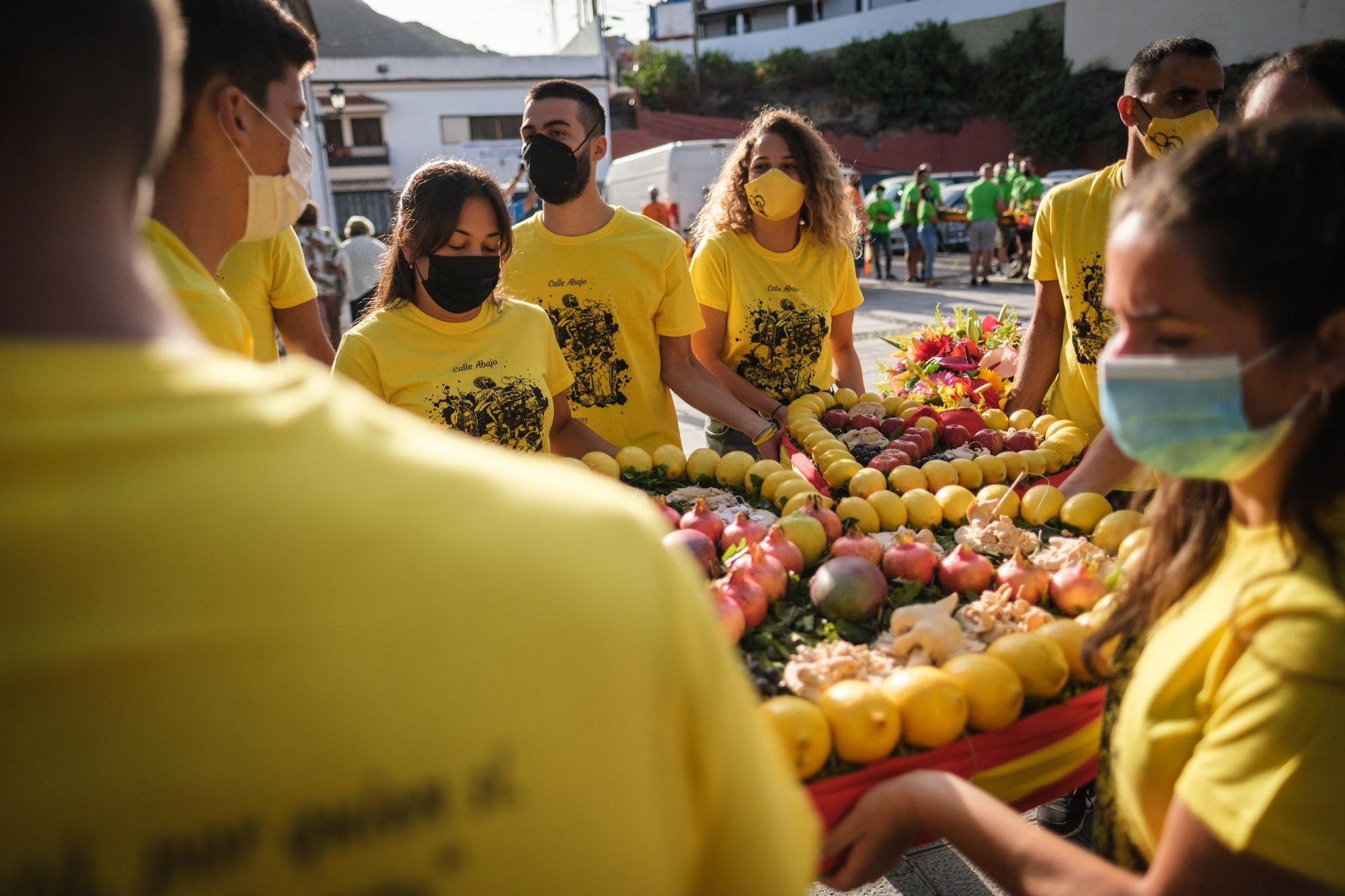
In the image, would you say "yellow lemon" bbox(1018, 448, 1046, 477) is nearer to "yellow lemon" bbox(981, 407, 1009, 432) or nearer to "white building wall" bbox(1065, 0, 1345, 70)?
"yellow lemon" bbox(981, 407, 1009, 432)

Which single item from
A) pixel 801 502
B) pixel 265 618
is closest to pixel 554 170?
pixel 801 502

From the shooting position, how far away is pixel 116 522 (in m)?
0.60

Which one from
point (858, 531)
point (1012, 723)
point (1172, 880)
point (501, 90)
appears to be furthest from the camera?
point (501, 90)

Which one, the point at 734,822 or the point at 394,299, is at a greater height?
the point at 394,299

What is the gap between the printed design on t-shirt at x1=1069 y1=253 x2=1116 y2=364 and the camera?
3.31 meters

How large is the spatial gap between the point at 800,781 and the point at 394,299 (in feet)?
7.12

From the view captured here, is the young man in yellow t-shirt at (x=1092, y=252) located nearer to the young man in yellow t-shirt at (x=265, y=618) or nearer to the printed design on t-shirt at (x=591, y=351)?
the printed design on t-shirt at (x=591, y=351)

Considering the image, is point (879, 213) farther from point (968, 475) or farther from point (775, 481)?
point (775, 481)

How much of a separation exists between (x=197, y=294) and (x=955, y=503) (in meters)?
2.13

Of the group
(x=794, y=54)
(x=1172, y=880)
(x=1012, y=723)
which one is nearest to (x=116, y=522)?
(x=1172, y=880)

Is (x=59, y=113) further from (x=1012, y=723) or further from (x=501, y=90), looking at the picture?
(x=501, y=90)

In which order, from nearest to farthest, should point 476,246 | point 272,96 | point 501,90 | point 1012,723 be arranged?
point 1012,723, point 272,96, point 476,246, point 501,90

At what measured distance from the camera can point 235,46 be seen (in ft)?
6.30

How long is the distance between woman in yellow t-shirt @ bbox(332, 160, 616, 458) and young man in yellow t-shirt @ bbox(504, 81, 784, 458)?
60cm
